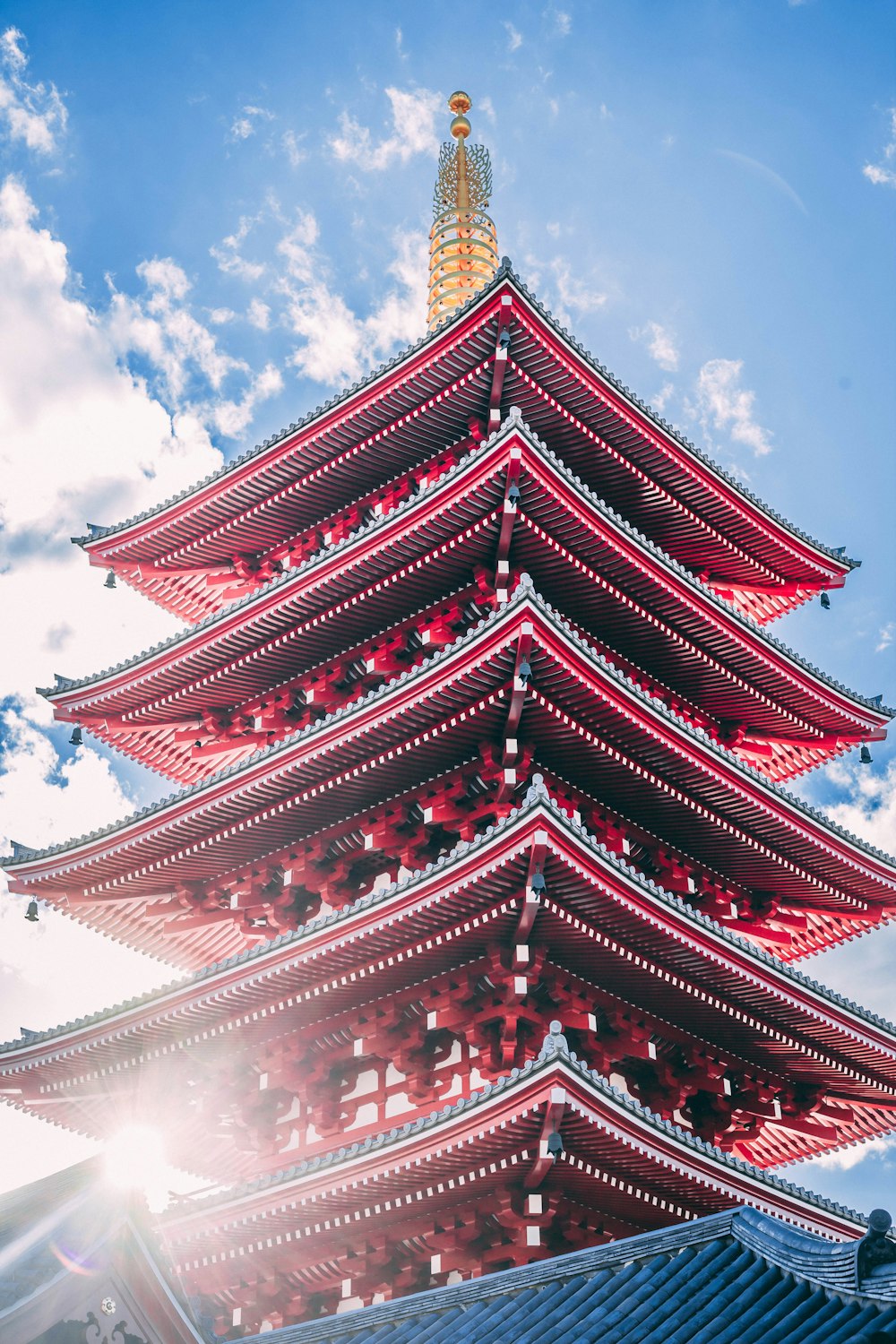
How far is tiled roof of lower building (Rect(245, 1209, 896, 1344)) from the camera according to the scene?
26.8 feet

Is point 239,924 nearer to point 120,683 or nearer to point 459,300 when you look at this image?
point 120,683

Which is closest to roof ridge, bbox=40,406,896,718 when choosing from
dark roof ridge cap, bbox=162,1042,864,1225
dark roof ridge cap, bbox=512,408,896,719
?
dark roof ridge cap, bbox=512,408,896,719

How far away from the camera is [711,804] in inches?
640

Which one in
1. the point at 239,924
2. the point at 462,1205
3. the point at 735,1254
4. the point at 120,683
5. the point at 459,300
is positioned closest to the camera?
the point at 735,1254

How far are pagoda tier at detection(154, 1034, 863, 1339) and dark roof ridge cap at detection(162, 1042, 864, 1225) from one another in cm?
2

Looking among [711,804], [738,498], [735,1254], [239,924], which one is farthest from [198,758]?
[735,1254]

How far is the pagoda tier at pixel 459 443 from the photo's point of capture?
716 inches

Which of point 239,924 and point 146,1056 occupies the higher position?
point 239,924

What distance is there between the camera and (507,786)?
14672 mm

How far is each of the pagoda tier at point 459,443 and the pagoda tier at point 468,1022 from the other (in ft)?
20.7

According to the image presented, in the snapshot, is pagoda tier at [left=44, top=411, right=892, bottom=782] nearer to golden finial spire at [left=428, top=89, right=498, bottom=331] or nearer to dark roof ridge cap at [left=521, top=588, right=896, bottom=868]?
dark roof ridge cap at [left=521, top=588, right=896, bottom=868]

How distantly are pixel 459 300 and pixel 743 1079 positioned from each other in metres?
16.3

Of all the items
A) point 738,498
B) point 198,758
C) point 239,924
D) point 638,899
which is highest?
point 198,758

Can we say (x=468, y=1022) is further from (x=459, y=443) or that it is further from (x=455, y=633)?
(x=459, y=443)
